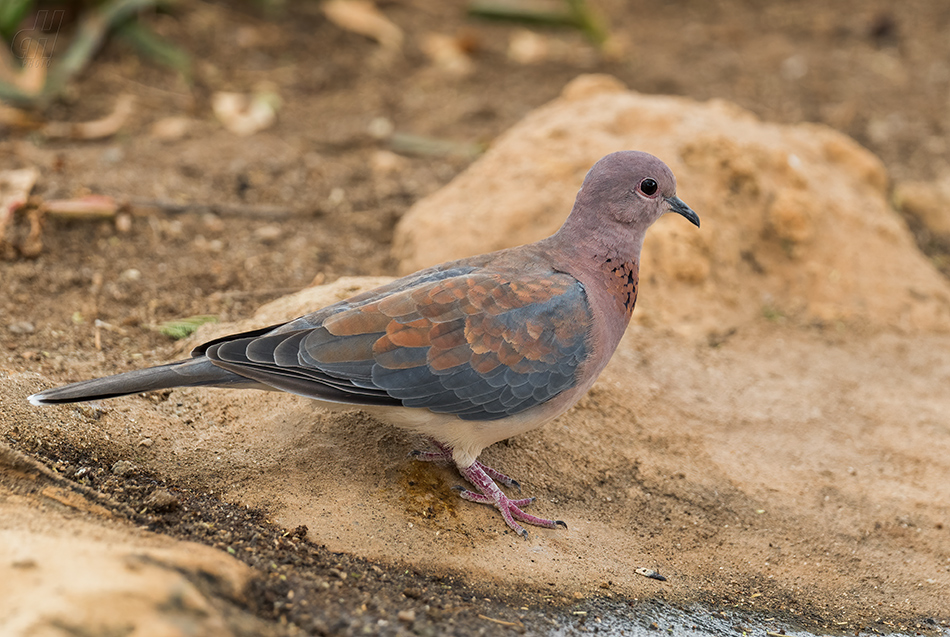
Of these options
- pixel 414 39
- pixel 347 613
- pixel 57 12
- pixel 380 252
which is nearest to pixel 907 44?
pixel 414 39

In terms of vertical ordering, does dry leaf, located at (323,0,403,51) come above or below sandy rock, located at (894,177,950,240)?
above

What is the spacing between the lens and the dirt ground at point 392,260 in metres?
3.18

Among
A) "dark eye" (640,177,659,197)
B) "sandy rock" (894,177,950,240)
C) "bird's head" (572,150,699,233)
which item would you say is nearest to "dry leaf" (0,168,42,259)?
"bird's head" (572,150,699,233)

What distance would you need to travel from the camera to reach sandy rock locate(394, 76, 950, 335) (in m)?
5.42

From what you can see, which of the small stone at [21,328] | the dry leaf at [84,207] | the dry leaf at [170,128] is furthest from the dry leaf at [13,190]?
the dry leaf at [170,128]

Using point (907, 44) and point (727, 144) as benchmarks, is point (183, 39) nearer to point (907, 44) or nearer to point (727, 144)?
point (727, 144)

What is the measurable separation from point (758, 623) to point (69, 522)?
243cm

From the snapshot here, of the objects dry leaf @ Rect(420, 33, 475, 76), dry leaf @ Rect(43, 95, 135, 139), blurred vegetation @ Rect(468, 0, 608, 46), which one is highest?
blurred vegetation @ Rect(468, 0, 608, 46)

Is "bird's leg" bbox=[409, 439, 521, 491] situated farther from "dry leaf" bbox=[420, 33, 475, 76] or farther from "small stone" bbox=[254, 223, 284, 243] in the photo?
"dry leaf" bbox=[420, 33, 475, 76]

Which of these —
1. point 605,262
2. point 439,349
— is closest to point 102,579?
point 439,349

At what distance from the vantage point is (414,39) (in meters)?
9.79

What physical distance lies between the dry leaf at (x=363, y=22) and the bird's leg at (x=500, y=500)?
6.89 meters

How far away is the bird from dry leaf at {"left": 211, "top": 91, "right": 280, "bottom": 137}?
14.8 feet

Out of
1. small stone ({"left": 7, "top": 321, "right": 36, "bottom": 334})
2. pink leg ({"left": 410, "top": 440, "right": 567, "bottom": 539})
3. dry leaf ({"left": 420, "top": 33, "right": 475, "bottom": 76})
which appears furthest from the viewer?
dry leaf ({"left": 420, "top": 33, "right": 475, "bottom": 76})
